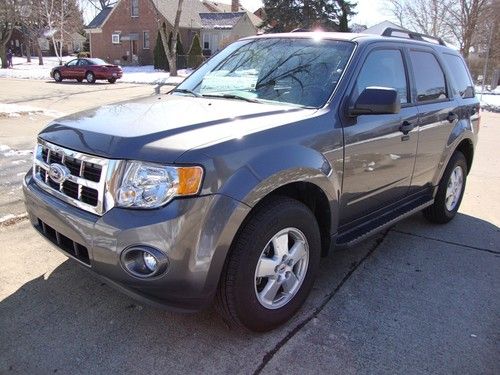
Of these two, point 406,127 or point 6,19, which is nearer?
point 406,127

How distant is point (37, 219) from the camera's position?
3.14m

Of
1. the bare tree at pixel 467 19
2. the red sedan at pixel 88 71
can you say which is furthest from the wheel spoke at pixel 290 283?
the bare tree at pixel 467 19

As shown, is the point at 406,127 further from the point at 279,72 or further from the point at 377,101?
the point at 279,72

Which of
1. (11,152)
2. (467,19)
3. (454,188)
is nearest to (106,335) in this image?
(454,188)

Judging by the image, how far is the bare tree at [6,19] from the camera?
40406 millimetres

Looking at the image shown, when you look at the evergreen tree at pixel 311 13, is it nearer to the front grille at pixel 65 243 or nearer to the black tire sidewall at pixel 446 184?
the black tire sidewall at pixel 446 184

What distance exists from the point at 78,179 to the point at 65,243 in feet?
1.44

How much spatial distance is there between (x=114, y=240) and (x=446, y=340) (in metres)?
2.17

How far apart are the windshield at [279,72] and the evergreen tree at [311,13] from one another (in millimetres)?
33451

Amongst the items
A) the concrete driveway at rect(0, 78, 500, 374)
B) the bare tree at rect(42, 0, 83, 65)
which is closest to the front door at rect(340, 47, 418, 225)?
the concrete driveway at rect(0, 78, 500, 374)

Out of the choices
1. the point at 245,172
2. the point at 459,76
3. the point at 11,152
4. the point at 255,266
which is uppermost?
the point at 459,76

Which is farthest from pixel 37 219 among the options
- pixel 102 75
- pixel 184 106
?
pixel 102 75

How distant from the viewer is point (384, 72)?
3.87 m

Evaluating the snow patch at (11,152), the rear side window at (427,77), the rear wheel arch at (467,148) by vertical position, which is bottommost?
the snow patch at (11,152)
